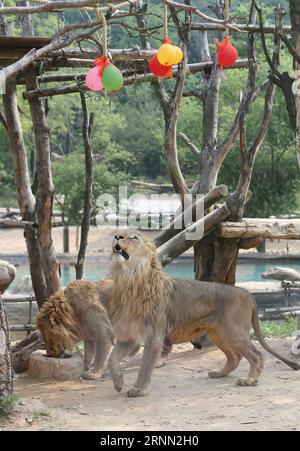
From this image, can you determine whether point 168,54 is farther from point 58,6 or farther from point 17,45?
point 17,45

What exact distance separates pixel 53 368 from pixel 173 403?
5.25ft

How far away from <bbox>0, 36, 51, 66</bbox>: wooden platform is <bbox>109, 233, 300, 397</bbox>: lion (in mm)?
2045

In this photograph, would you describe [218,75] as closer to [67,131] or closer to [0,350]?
[0,350]

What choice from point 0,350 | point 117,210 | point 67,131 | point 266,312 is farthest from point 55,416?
point 67,131

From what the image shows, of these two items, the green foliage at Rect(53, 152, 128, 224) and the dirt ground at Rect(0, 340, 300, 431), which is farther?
the green foliage at Rect(53, 152, 128, 224)

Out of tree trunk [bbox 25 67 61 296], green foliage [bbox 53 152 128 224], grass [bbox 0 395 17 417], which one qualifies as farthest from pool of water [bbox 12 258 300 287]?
grass [bbox 0 395 17 417]

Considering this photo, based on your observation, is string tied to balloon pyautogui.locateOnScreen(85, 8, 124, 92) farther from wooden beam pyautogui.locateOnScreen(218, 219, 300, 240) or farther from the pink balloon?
wooden beam pyautogui.locateOnScreen(218, 219, 300, 240)

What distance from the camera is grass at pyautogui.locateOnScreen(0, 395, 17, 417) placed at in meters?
5.74

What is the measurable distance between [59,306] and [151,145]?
112 feet

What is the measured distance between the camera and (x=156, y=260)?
7.41 meters

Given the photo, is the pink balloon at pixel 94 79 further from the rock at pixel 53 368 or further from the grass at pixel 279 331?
the grass at pixel 279 331

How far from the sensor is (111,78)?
6.21 metres

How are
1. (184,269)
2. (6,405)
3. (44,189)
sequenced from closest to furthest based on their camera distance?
(6,405) → (44,189) → (184,269)

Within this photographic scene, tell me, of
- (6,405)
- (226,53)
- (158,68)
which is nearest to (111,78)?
(158,68)
